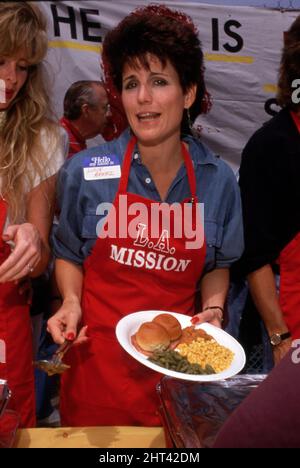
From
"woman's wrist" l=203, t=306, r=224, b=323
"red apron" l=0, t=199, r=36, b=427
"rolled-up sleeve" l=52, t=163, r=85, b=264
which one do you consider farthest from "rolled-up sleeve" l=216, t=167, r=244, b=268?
"red apron" l=0, t=199, r=36, b=427

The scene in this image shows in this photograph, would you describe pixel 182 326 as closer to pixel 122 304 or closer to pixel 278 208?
pixel 122 304

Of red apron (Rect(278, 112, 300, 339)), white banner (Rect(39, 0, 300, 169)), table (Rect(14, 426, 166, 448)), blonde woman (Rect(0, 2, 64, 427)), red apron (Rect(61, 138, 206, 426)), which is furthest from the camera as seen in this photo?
white banner (Rect(39, 0, 300, 169))

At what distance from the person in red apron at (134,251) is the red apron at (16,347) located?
11 centimetres

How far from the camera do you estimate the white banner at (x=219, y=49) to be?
2.29 meters

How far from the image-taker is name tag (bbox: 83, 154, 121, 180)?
4.52 ft

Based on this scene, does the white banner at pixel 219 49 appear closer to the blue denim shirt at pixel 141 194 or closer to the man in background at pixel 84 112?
the man in background at pixel 84 112

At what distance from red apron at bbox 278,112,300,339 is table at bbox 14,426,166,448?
614 mm

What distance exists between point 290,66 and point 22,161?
736 millimetres

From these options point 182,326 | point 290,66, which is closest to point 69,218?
point 182,326

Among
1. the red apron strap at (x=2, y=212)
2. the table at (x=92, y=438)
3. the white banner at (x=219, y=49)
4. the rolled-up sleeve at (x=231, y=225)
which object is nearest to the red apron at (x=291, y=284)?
the rolled-up sleeve at (x=231, y=225)

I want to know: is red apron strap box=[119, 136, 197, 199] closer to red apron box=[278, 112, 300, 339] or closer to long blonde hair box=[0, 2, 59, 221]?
long blonde hair box=[0, 2, 59, 221]

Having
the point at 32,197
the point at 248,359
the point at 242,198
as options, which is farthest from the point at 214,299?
the point at 248,359

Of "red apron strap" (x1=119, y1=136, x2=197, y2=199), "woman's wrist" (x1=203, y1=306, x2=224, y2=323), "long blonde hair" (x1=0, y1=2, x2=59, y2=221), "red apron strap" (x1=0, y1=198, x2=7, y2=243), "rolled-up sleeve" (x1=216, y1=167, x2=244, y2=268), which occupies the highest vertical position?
"long blonde hair" (x1=0, y1=2, x2=59, y2=221)

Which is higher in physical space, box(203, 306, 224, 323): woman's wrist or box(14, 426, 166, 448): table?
box(203, 306, 224, 323): woman's wrist
